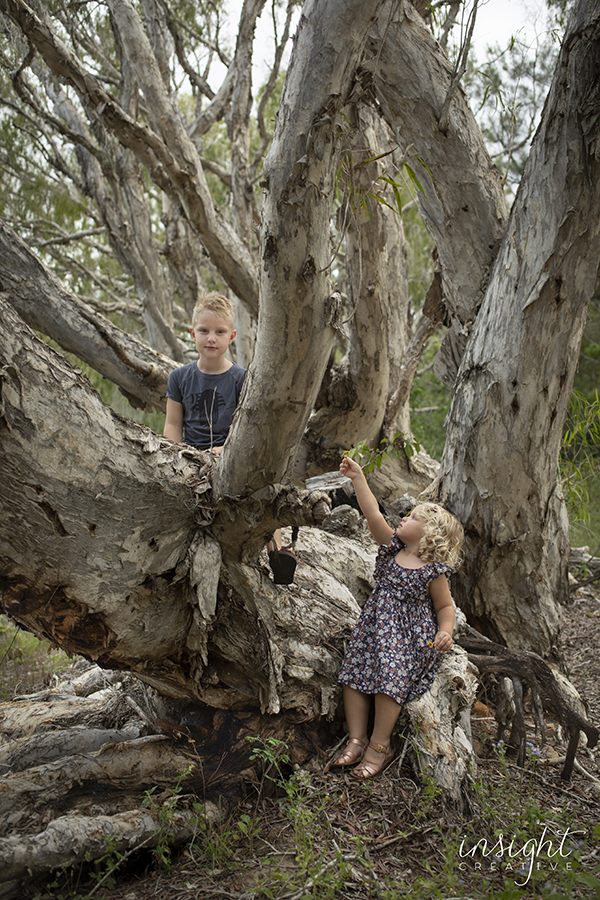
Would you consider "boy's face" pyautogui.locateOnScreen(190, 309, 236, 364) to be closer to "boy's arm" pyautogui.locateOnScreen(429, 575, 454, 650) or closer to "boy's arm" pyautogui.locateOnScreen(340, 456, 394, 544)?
"boy's arm" pyautogui.locateOnScreen(340, 456, 394, 544)

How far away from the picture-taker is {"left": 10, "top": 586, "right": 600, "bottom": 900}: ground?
178 cm

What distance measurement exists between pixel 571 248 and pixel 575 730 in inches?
87.2

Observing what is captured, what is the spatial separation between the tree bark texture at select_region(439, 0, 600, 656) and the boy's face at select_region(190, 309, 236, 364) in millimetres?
1311

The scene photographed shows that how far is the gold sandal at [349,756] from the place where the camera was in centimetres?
243

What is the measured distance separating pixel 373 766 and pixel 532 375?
1.95 meters

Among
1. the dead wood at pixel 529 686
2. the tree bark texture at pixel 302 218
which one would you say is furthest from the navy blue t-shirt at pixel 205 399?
the dead wood at pixel 529 686

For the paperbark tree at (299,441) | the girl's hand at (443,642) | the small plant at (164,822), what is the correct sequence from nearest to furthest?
the paperbark tree at (299,441) → the small plant at (164,822) → the girl's hand at (443,642)

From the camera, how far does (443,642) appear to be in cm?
256

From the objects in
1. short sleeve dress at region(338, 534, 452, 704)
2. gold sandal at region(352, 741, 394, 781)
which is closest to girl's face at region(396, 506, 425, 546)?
short sleeve dress at region(338, 534, 452, 704)

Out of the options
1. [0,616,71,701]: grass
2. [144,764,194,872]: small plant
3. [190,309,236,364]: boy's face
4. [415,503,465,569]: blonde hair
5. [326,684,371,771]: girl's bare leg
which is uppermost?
[190,309,236,364]: boy's face

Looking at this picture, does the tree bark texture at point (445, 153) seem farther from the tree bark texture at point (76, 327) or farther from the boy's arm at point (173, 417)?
the tree bark texture at point (76, 327)

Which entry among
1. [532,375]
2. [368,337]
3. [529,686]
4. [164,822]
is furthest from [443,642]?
[368,337]

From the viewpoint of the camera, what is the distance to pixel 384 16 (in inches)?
123

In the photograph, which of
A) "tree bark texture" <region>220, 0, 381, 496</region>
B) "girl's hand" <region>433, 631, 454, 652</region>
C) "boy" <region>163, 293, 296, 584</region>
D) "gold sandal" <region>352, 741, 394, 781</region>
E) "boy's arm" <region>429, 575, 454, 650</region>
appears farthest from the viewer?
"boy" <region>163, 293, 296, 584</region>
